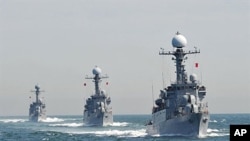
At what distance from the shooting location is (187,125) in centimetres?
6438

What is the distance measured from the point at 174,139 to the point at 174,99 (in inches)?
316

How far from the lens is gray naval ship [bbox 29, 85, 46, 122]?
7047 inches

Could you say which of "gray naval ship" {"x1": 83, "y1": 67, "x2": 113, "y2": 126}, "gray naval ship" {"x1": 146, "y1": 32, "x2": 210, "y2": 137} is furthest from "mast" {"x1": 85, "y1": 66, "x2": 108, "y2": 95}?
"gray naval ship" {"x1": 146, "y1": 32, "x2": 210, "y2": 137}

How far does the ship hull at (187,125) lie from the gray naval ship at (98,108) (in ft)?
179

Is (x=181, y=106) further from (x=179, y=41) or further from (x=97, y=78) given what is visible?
(x=97, y=78)

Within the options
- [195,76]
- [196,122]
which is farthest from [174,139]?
[195,76]

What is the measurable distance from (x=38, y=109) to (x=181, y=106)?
119 meters

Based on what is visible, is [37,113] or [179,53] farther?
[37,113]

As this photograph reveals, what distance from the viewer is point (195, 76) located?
67.9 metres

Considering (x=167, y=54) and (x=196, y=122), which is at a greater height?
(x=167, y=54)

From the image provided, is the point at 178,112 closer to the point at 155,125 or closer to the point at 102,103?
the point at 155,125

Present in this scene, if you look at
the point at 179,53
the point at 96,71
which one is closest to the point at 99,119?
the point at 96,71

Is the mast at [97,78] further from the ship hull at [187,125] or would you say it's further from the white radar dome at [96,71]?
the ship hull at [187,125]

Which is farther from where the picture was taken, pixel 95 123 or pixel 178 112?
pixel 95 123
